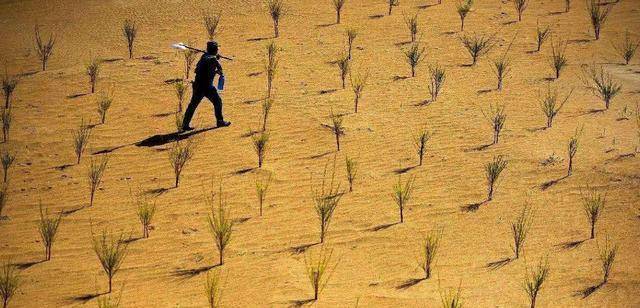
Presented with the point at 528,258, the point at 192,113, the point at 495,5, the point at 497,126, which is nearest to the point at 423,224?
the point at 528,258

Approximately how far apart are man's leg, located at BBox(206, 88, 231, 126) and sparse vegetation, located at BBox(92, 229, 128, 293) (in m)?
3.03

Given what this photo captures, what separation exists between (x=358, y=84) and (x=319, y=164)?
8.64ft

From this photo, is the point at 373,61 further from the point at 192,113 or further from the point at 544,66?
the point at 192,113

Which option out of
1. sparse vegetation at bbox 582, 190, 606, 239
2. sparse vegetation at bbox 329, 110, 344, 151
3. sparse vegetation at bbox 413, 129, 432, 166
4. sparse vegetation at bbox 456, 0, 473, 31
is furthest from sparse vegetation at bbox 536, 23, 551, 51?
sparse vegetation at bbox 582, 190, 606, 239

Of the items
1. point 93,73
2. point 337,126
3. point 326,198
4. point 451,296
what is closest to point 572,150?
point 337,126

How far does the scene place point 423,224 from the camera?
28.2 feet

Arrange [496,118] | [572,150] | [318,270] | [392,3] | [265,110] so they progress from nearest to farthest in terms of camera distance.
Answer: [318,270], [572,150], [496,118], [265,110], [392,3]

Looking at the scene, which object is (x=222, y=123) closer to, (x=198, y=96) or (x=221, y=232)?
(x=198, y=96)

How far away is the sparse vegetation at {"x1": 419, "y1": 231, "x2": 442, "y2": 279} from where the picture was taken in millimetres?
7605

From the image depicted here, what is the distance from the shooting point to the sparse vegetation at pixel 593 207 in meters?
8.39

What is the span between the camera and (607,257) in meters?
8.02

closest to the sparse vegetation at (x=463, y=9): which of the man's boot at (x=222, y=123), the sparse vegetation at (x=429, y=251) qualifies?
the man's boot at (x=222, y=123)

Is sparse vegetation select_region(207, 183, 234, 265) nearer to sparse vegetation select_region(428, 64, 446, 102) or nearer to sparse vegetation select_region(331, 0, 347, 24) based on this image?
sparse vegetation select_region(428, 64, 446, 102)

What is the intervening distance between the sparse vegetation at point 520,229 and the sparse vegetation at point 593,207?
623 mm
